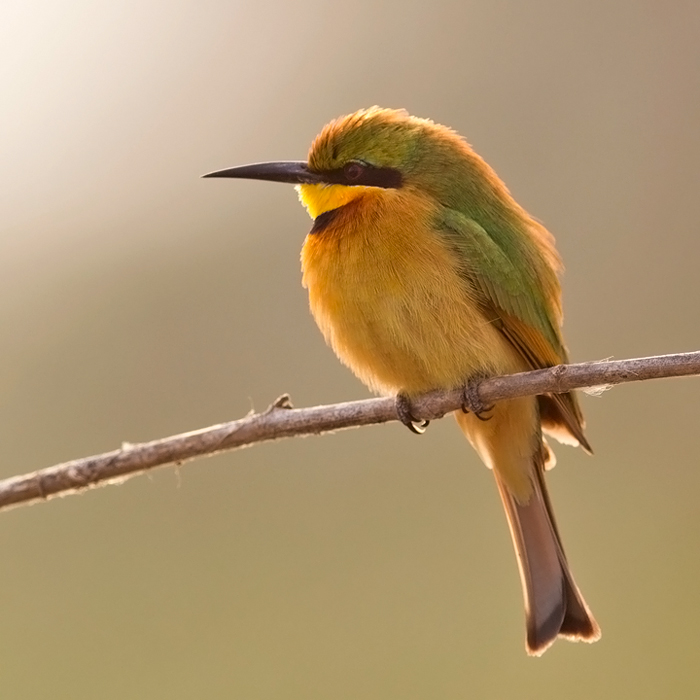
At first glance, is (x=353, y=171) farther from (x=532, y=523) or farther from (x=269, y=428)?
(x=532, y=523)

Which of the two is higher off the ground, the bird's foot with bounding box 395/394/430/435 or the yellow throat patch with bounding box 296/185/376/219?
the yellow throat patch with bounding box 296/185/376/219

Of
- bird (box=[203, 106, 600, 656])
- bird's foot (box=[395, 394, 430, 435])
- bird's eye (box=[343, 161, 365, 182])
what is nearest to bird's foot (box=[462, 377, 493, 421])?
bird (box=[203, 106, 600, 656])

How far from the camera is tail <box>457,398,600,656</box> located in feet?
6.60

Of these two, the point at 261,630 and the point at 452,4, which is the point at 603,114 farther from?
the point at 261,630

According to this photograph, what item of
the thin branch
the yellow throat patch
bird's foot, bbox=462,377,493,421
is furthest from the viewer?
the yellow throat patch

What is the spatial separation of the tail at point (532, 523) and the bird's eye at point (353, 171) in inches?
22.9

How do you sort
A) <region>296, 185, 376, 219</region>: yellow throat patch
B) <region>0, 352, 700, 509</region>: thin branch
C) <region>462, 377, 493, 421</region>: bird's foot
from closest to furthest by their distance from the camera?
<region>0, 352, 700, 509</region>: thin branch, <region>462, 377, 493, 421</region>: bird's foot, <region>296, 185, 376, 219</region>: yellow throat patch

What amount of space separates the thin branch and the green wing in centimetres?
29

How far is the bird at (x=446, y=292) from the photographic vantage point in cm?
187

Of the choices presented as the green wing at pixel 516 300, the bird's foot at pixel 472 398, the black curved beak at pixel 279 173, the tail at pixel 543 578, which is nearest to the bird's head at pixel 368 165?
the black curved beak at pixel 279 173

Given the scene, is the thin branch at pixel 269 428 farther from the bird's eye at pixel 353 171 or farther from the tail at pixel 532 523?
the bird's eye at pixel 353 171

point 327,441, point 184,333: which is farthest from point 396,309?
point 184,333

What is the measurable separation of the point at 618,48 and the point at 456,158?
7.76 feet

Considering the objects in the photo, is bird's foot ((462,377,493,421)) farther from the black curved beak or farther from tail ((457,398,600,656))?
the black curved beak
